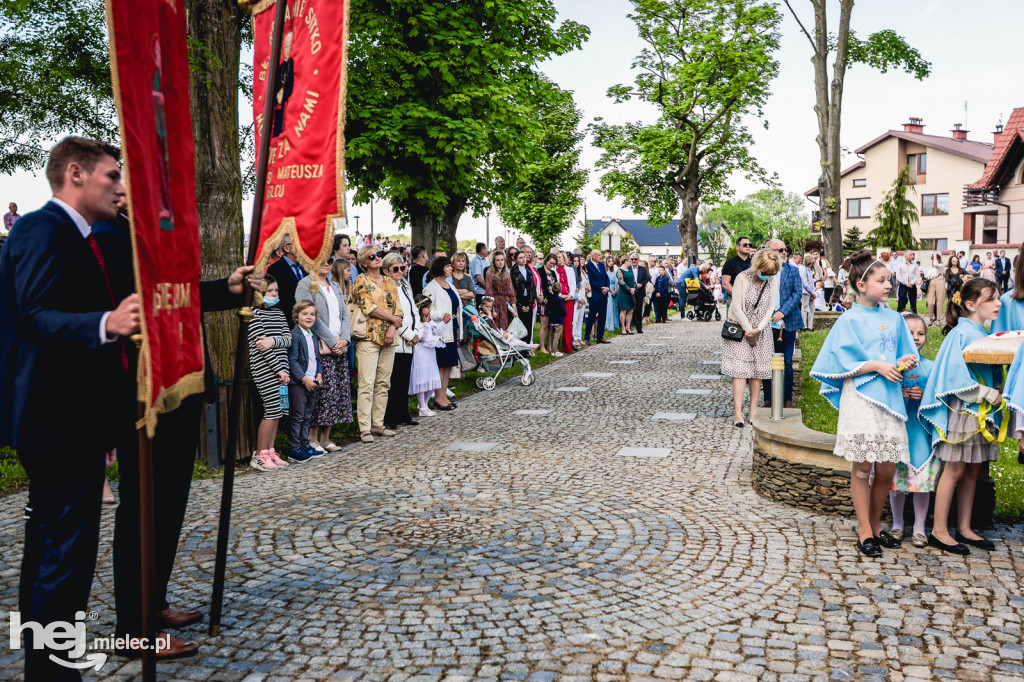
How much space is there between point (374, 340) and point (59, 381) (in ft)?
19.5

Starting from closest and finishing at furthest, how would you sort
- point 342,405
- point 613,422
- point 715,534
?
point 715,534 < point 342,405 < point 613,422

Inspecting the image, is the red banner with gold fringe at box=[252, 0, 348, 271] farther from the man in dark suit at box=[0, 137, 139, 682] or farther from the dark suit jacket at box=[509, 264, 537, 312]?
the dark suit jacket at box=[509, 264, 537, 312]

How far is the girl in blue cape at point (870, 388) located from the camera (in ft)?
16.8

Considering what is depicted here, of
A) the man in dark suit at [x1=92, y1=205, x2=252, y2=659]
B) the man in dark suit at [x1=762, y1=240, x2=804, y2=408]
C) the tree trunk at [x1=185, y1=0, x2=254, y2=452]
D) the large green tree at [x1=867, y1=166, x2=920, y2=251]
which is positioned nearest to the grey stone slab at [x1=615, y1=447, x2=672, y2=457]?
the man in dark suit at [x1=762, y1=240, x2=804, y2=408]

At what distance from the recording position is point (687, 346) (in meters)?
18.7

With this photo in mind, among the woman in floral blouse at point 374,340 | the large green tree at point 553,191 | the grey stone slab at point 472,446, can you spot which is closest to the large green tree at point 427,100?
the woman in floral blouse at point 374,340

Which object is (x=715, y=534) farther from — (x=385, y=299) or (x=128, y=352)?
(x=385, y=299)


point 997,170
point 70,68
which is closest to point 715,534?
point 70,68

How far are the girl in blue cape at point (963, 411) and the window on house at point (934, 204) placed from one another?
62135mm

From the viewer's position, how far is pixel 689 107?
39562mm

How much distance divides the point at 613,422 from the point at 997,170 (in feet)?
155

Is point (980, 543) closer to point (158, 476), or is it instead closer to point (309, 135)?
point (309, 135)

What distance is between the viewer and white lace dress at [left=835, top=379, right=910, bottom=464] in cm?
510

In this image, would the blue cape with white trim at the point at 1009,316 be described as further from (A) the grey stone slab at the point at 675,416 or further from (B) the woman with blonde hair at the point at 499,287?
(B) the woman with blonde hair at the point at 499,287
